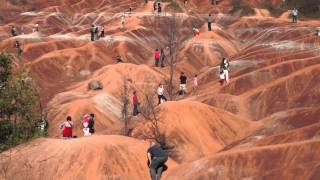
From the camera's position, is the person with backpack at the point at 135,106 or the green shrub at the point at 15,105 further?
the person with backpack at the point at 135,106

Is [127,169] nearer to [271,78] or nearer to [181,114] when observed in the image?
[181,114]

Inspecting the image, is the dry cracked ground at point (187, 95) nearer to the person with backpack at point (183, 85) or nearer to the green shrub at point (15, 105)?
the person with backpack at point (183, 85)

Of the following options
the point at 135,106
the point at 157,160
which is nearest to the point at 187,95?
the point at 135,106

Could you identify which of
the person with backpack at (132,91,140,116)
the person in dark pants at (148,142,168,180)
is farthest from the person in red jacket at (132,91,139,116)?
the person in dark pants at (148,142,168,180)

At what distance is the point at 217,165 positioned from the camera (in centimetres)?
2509

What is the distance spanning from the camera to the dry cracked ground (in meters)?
25.5

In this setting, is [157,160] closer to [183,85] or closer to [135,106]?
[135,106]

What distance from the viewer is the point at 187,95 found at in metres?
46.6

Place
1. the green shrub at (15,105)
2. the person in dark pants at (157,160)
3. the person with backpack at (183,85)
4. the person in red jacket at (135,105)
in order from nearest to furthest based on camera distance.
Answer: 1. the person in dark pants at (157,160)
2. the green shrub at (15,105)
3. the person in red jacket at (135,105)
4. the person with backpack at (183,85)

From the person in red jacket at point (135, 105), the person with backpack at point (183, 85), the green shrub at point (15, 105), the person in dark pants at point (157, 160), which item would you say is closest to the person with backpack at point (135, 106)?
the person in red jacket at point (135, 105)

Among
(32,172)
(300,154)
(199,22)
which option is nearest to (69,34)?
(199,22)

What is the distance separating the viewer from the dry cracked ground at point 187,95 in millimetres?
25516

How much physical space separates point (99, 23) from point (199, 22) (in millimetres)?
15759

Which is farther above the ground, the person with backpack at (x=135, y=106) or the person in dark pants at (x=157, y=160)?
the person in dark pants at (x=157, y=160)
